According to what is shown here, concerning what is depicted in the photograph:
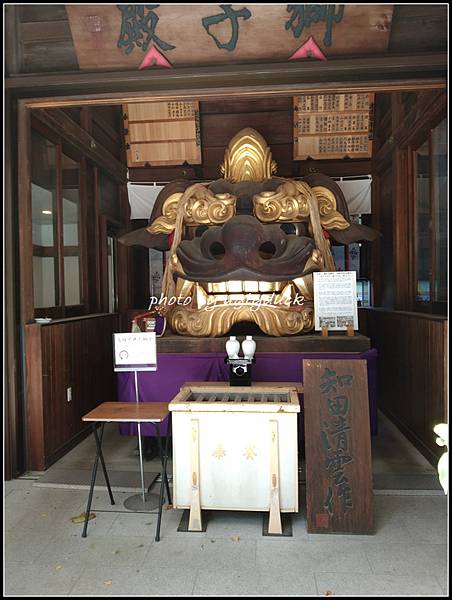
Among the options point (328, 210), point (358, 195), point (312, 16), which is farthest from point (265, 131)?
point (312, 16)

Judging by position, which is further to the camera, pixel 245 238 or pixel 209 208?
pixel 209 208

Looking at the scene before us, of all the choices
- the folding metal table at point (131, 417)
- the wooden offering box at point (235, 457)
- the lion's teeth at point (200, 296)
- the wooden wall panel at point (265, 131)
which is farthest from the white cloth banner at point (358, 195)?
the folding metal table at point (131, 417)

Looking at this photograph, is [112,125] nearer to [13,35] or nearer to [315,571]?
[13,35]

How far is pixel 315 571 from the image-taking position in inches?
96.7

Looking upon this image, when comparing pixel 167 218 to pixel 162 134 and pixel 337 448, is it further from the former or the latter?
pixel 337 448

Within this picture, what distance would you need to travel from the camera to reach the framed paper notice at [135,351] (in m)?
3.46

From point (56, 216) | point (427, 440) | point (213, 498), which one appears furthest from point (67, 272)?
point (427, 440)

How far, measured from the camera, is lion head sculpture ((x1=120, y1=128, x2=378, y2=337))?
4652mm

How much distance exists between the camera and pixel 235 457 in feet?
9.66

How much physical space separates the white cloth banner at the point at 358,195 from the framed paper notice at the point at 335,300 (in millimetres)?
2457

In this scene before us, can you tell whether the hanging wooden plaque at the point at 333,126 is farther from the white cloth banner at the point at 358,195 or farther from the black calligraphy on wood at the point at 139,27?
the black calligraphy on wood at the point at 139,27

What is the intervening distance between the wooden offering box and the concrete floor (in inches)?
7.2

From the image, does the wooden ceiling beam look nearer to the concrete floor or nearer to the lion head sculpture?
the lion head sculpture

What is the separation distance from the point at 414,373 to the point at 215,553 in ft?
9.28
